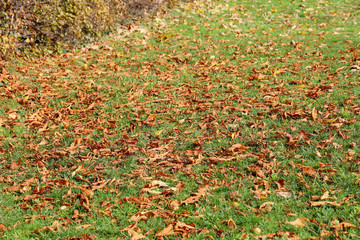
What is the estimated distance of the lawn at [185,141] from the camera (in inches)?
129

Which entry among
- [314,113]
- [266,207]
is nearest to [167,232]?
[266,207]

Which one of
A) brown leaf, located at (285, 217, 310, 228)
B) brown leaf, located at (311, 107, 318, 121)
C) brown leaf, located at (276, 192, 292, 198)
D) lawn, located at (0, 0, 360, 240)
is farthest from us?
brown leaf, located at (311, 107, 318, 121)

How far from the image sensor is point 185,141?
14.9 ft

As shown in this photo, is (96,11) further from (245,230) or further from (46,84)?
(245,230)

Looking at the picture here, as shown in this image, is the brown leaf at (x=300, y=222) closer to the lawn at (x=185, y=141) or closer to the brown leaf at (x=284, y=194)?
the lawn at (x=185, y=141)

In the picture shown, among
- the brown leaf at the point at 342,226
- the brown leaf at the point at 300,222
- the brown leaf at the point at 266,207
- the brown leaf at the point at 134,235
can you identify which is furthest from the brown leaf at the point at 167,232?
the brown leaf at the point at 342,226

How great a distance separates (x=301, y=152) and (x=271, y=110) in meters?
1.07

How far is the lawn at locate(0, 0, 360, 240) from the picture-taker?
327 cm

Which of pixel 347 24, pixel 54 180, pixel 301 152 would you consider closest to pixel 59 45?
pixel 54 180

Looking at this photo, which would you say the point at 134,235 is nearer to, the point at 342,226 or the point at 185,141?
the point at 185,141

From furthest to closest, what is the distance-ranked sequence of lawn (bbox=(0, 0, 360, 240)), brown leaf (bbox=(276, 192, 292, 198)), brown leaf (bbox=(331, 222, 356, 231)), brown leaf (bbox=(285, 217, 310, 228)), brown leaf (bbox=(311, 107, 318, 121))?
brown leaf (bbox=(311, 107, 318, 121)) < brown leaf (bbox=(276, 192, 292, 198)) < lawn (bbox=(0, 0, 360, 240)) < brown leaf (bbox=(285, 217, 310, 228)) < brown leaf (bbox=(331, 222, 356, 231))

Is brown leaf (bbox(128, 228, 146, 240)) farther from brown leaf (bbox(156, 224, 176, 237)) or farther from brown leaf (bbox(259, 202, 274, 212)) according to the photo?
brown leaf (bbox(259, 202, 274, 212))

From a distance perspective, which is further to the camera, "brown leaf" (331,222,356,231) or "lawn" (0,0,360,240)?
"lawn" (0,0,360,240)

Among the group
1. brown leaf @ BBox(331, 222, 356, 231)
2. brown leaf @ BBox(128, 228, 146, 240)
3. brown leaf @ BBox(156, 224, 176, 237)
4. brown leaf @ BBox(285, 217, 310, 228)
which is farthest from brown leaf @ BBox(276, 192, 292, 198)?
brown leaf @ BBox(128, 228, 146, 240)
